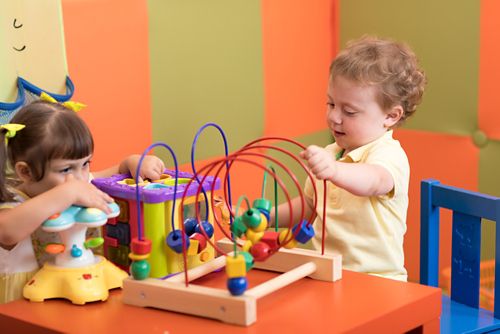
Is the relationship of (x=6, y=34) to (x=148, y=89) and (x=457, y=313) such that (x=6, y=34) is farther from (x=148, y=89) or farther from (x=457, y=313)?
(x=457, y=313)

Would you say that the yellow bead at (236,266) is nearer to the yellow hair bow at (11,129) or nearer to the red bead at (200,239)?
the red bead at (200,239)

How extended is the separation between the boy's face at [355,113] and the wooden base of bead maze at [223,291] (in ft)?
0.98

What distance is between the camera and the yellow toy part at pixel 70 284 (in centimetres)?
114

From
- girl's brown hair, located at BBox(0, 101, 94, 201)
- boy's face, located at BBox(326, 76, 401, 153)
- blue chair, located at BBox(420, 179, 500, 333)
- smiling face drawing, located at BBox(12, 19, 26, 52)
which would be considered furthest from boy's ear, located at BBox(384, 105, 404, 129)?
smiling face drawing, located at BBox(12, 19, 26, 52)

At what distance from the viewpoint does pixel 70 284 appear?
45.2 inches

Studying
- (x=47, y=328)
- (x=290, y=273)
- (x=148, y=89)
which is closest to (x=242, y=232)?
(x=290, y=273)

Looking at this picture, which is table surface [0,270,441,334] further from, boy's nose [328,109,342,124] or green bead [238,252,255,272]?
boy's nose [328,109,342,124]

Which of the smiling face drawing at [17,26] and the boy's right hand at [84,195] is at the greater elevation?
the smiling face drawing at [17,26]

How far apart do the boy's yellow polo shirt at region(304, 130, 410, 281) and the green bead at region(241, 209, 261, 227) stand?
0.37m

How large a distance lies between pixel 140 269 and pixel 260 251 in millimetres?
159

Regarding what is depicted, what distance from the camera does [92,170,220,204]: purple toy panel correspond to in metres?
1.21

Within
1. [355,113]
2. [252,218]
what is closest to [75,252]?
[252,218]

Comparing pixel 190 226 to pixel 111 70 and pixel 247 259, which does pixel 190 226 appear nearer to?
pixel 247 259

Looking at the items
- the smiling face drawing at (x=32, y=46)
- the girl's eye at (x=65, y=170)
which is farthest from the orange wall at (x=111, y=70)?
the girl's eye at (x=65, y=170)
